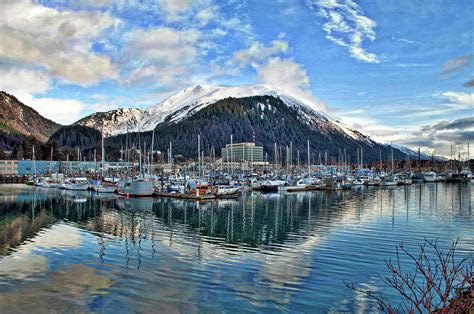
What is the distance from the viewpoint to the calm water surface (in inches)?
526

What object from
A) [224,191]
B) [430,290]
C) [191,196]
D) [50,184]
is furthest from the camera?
[50,184]

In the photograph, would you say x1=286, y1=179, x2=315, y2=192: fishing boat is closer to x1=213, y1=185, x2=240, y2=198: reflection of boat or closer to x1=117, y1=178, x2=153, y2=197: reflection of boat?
x1=213, y1=185, x2=240, y2=198: reflection of boat

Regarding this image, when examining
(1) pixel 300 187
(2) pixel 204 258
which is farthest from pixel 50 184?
(2) pixel 204 258

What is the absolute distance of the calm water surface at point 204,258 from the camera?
13352 mm

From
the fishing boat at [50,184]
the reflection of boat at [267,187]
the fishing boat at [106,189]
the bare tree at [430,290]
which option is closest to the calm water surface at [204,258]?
the bare tree at [430,290]

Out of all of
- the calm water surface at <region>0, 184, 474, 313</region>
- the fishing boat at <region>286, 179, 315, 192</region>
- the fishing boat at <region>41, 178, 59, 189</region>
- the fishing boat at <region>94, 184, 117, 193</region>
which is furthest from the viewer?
the fishing boat at <region>41, 178, 59, 189</region>

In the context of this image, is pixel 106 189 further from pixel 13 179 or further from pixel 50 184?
pixel 13 179

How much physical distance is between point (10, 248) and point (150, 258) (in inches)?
329

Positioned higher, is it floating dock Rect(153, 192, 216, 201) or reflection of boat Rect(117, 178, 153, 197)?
reflection of boat Rect(117, 178, 153, 197)

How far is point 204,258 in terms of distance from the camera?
19188 millimetres

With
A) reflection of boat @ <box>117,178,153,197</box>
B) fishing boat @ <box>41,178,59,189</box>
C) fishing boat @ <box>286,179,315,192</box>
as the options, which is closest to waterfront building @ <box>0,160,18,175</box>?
fishing boat @ <box>41,178,59,189</box>

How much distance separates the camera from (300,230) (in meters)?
28.5

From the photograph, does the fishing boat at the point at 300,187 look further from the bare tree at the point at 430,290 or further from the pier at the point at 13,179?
the pier at the point at 13,179

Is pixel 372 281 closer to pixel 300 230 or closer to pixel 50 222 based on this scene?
pixel 300 230
